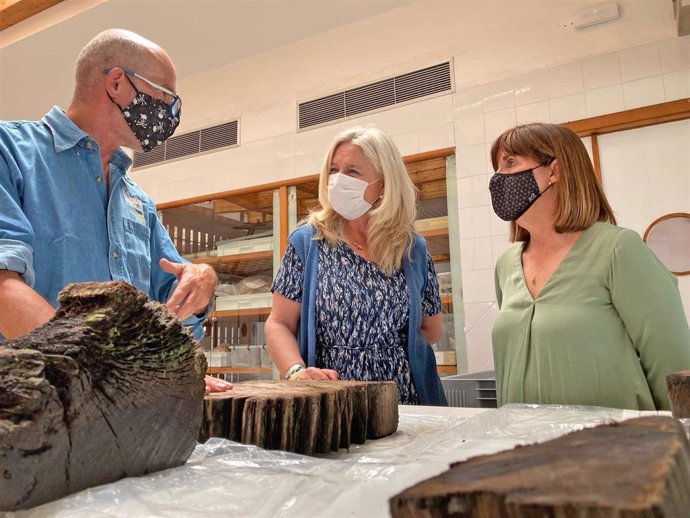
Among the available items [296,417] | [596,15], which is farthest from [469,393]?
[596,15]

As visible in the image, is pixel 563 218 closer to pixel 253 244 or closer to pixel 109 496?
pixel 109 496

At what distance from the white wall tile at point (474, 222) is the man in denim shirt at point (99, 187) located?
1839mm

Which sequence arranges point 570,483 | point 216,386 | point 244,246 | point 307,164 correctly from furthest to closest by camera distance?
point 244,246 → point 307,164 → point 216,386 → point 570,483

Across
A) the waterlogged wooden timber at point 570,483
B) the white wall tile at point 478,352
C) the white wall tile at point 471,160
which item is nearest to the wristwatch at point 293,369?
the waterlogged wooden timber at point 570,483

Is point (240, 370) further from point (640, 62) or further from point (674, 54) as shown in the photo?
point (674, 54)

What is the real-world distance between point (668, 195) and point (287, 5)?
238 cm

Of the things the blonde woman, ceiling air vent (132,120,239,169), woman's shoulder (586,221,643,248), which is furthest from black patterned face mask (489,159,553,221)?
ceiling air vent (132,120,239,169)

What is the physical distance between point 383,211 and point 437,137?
1.63 m

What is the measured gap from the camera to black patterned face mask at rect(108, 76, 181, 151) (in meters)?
1.33

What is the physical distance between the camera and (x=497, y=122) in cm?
287

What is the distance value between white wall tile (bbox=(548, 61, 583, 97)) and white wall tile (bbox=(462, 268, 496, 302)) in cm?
102

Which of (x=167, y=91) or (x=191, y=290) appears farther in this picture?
(x=167, y=91)

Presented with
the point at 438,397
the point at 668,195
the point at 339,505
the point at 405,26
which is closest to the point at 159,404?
the point at 339,505

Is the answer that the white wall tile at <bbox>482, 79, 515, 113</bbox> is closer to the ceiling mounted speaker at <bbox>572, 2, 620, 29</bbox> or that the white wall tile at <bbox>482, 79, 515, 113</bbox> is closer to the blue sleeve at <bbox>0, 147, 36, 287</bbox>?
the ceiling mounted speaker at <bbox>572, 2, 620, 29</bbox>
